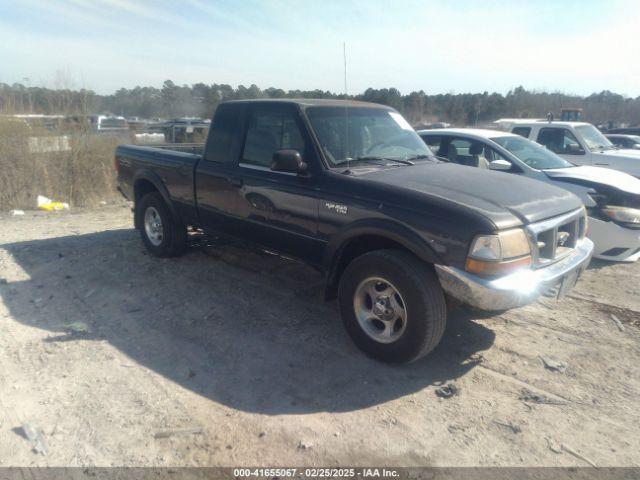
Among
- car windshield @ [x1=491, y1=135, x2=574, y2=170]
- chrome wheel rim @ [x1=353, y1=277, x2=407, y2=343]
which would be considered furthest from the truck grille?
car windshield @ [x1=491, y1=135, x2=574, y2=170]

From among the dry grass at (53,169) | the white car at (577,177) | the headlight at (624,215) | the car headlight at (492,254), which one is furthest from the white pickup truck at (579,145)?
the dry grass at (53,169)

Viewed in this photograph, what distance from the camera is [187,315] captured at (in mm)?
4441

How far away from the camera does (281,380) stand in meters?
3.42

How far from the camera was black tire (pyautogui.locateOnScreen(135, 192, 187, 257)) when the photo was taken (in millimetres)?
5750

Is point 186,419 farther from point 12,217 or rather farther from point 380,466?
point 12,217

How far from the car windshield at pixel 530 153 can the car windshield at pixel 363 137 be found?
289 centimetres

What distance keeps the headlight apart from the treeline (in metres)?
3.61

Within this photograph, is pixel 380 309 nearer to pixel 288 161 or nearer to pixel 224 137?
pixel 288 161

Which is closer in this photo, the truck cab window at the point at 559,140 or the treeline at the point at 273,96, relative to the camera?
the truck cab window at the point at 559,140

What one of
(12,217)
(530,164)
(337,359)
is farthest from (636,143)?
(12,217)

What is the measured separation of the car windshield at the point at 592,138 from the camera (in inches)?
345

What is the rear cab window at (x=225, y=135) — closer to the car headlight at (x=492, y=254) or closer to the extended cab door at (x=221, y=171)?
the extended cab door at (x=221, y=171)

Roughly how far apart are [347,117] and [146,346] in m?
2.71

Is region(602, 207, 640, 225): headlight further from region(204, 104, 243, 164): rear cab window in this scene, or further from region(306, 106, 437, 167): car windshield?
region(204, 104, 243, 164): rear cab window
